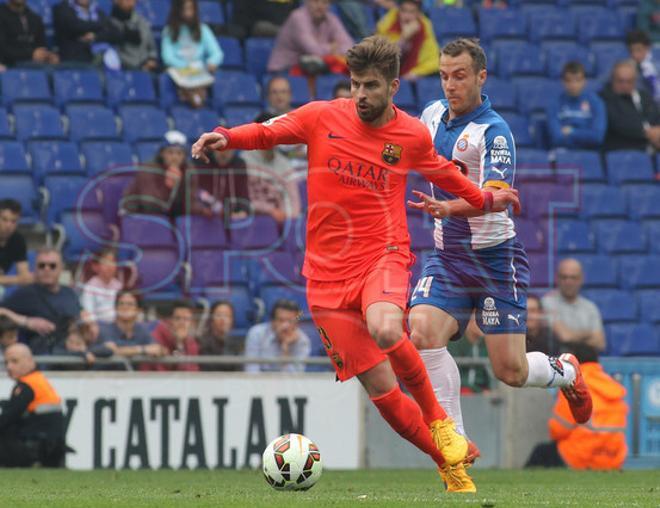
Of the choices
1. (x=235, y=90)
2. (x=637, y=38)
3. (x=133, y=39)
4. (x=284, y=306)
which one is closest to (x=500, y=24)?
(x=637, y=38)

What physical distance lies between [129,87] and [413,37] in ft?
10.8

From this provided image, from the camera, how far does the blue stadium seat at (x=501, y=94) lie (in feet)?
53.4

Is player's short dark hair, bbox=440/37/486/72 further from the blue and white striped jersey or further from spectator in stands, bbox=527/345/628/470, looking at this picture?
spectator in stands, bbox=527/345/628/470

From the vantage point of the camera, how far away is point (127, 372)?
11.5 m

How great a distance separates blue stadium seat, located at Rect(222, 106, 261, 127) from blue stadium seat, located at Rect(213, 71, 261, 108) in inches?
5.3

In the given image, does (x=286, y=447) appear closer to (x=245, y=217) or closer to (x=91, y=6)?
(x=245, y=217)

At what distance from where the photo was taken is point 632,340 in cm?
1399

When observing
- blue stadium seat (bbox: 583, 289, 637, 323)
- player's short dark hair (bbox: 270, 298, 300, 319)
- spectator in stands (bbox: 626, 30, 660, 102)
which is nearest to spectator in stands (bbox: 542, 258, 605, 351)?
blue stadium seat (bbox: 583, 289, 637, 323)

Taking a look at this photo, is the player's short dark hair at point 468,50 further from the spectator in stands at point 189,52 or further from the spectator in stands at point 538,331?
the spectator in stands at point 189,52

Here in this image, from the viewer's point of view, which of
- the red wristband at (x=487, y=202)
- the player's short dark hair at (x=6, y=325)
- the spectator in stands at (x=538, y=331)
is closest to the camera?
the red wristband at (x=487, y=202)

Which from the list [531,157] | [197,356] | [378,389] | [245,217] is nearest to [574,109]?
[531,157]

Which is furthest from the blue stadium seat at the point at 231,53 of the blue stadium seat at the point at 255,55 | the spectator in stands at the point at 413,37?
the spectator in stands at the point at 413,37

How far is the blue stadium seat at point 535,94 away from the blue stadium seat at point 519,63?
28cm

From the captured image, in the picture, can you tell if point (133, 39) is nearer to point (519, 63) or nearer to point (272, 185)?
point (272, 185)
